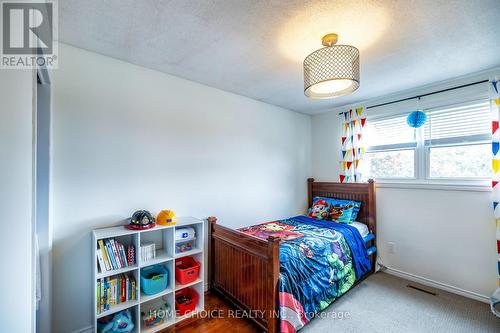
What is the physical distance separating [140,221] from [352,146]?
296 centimetres

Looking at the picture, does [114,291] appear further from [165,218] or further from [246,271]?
[246,271]

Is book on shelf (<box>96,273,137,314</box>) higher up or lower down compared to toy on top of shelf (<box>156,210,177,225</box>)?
lower down

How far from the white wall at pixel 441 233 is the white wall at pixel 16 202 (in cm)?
347

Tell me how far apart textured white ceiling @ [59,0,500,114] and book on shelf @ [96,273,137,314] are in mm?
1915

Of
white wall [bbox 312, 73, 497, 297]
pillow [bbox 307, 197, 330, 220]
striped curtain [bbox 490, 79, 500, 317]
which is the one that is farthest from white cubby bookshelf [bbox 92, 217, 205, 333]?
striped curtain [bbox 490, 79, 500, 317]

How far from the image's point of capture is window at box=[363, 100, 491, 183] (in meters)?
2.34

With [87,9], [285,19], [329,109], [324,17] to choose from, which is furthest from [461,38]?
[87,9]

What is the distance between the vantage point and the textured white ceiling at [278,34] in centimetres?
137

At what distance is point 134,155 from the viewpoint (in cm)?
206

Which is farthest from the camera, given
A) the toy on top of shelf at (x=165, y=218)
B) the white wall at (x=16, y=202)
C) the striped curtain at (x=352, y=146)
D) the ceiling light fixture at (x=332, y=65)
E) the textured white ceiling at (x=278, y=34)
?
the striped curtain at (x=352, y=146)

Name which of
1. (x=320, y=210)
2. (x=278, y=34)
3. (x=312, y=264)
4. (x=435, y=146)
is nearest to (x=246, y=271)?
(x=312, y=264)

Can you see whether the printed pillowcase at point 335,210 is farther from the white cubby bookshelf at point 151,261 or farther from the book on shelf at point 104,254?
the book on shelf at point 104,254

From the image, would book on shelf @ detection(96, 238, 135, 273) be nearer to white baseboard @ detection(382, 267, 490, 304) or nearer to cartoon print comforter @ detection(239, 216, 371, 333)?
cartoon print comforter @ detection(239, 216, 371, 333)

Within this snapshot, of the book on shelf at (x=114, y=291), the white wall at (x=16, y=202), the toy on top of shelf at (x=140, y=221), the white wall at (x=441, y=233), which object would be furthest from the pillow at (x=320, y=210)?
the white wall at (x=16, y=202)
